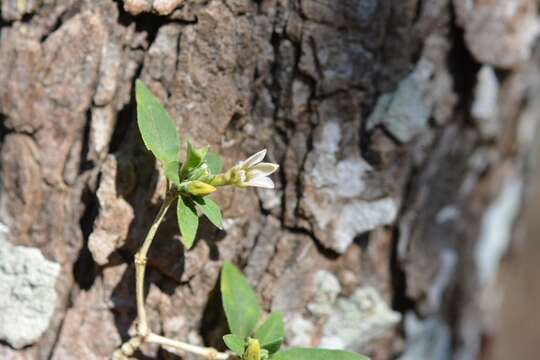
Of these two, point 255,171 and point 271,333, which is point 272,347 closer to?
point 271,333

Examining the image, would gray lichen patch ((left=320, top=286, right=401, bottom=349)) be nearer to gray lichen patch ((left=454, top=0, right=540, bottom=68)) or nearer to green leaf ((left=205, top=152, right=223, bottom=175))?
green leaf ((left=205, top=152, right=223, bottom=175))

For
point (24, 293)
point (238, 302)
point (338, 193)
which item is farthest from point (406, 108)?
point (24, 293)

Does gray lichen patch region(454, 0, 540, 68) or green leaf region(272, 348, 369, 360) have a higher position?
gray lichen patch region(454, 0, 540, 68)

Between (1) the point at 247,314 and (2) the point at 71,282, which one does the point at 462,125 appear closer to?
(1) the point at 247,314

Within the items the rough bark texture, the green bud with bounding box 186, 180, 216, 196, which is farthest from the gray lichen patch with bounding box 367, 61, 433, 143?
the green bud with bounding box 186, 180, 216, 196

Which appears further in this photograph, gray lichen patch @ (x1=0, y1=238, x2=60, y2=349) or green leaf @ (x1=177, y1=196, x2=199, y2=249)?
gray lichen patch @ (x1=0, y1=238, x2=60, y2=349)

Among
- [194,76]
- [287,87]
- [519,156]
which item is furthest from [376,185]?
[519,156]

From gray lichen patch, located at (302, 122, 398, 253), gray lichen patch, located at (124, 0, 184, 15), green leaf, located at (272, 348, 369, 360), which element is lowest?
green leaf, located at (272, 348, 369, 360)
